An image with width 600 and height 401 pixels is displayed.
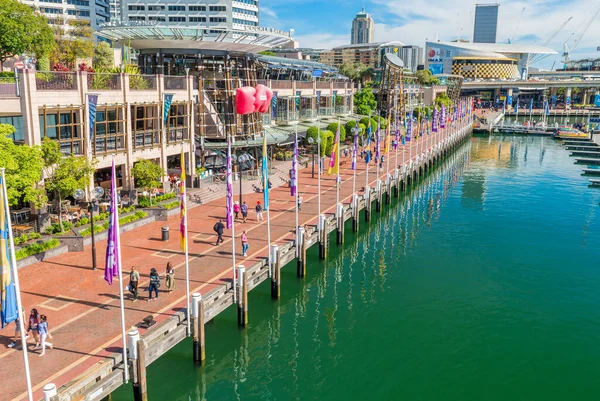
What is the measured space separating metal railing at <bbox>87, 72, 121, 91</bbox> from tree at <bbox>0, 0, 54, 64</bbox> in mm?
14549

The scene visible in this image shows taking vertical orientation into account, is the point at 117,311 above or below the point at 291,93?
below

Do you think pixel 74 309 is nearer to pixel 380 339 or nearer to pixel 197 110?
pixel 380 339

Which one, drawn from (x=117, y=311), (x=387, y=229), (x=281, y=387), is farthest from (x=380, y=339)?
(x=387, y=229)

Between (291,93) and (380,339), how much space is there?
56.5m

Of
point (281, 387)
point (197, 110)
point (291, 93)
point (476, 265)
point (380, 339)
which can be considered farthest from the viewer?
point (291, 93)

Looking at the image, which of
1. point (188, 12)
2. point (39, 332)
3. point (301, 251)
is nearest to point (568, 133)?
point (188, 12)

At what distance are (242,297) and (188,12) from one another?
471ft

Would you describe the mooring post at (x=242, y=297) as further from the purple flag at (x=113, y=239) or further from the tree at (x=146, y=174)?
the tree at (x=146, y=174)

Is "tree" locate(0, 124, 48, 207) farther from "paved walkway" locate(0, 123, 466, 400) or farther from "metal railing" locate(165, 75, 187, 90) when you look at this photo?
"metal railing" locate(165, 75, 187, 90)

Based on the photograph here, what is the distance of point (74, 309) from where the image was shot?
26.0 metres

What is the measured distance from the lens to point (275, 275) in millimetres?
32125

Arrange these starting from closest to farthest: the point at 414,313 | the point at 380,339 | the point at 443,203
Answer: the point at 380,339, the point at 414,313, the point at 443,203

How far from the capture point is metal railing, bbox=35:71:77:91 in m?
37.4

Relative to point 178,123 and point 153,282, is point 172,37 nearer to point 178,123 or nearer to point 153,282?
point 178,123
